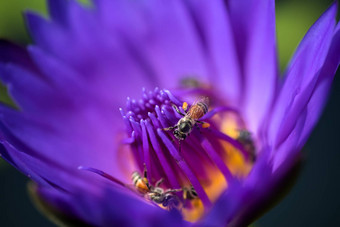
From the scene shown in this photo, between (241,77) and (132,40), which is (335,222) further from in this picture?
(132,40)

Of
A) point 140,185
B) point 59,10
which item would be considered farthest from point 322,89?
point 59,10

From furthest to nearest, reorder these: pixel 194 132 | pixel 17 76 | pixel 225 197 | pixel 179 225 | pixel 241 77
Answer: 1. pixel 241 77
2. pixel 17 76
3. pixel 194 132
4. pixel 179 225
5. pixel 225 197

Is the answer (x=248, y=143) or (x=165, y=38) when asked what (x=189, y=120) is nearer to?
(x=248, y=143)

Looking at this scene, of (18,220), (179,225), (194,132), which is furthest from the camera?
(18,220)

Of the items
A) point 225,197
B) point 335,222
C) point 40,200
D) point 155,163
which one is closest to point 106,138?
point 155,163

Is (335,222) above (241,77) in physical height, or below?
below
